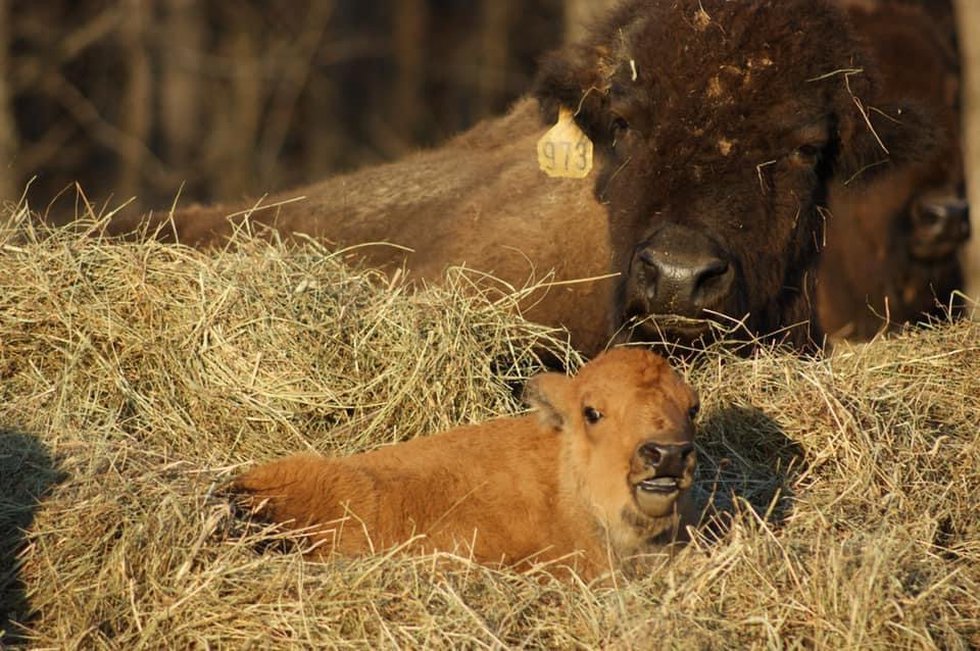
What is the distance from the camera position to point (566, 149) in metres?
6.87

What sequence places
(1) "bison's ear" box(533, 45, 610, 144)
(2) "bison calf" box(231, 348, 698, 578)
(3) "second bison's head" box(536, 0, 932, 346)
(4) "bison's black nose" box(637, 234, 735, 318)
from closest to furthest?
(2) "bison calf" box(231, 348, 698, 578)
(4) "bison's black nose" box(637, 234, 735, 318)
(3) "second bison's head" box(536, 0, 932, 346)
(1) "bison's ear" box(533, 45, 610, 144)

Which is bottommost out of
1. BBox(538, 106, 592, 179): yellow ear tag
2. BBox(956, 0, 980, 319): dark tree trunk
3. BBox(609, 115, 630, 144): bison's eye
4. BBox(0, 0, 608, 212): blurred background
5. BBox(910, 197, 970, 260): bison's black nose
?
BBox(0, 0, 608, 212): blurred background

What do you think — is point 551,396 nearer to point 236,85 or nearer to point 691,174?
point 691,174

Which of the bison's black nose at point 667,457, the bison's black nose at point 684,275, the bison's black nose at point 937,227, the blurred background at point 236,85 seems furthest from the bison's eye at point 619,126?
the blurred background at point 236,85

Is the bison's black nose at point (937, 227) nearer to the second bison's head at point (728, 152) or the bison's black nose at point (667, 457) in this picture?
the second bison's head at point (728, 152)

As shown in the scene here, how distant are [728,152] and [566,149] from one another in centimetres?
114

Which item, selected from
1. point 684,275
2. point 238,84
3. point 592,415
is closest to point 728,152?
point 684,275

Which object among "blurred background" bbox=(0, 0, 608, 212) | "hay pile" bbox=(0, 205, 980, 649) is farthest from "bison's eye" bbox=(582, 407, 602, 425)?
"blurred background" bbox=(0, 0, 608, 212)

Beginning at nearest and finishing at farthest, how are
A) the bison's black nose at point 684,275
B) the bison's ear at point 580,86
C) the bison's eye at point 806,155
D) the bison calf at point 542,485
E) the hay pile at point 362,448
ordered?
the hay pile at point 362,448 < the bison calf at point 542,485 < the bison's black nose at point 684,275 < the bison's eye at point 806,155 < the bison's ear at point 580,86

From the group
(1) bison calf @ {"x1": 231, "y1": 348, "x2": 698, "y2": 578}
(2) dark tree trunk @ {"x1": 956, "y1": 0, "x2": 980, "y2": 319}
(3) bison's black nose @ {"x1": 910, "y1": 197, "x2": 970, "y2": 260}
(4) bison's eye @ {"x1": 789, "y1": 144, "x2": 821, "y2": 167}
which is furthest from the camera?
(3) bison's black nose @ {"x1": 910, "y1": 197, "x2": 970, "y2": 260}

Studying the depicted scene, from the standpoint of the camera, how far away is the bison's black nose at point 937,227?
9484 mm

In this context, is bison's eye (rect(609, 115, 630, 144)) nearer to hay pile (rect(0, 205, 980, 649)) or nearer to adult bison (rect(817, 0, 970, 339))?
hay pile (rect(0, 205, 980, 649))

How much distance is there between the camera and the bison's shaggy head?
421 centimetres

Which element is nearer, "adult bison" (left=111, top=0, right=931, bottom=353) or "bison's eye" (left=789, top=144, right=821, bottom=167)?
"adult bison" (left=111, top=0, right=931, bottom=353)
